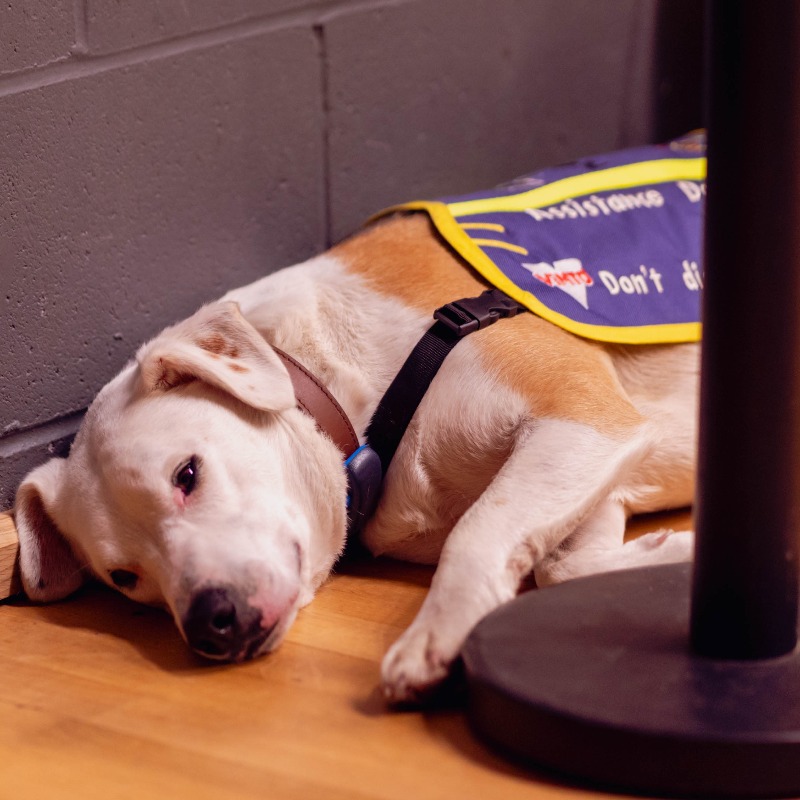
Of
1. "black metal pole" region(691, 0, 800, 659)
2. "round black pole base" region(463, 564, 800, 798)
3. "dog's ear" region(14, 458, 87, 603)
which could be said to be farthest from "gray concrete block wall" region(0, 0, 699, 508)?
"black metal pole" region(691, 0, 800, 659)

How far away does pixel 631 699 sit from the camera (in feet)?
3.83

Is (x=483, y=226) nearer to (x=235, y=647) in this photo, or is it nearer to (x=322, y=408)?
(x=322, y=408)

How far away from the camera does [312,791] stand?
1.20m

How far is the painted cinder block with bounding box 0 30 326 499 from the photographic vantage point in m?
1.76

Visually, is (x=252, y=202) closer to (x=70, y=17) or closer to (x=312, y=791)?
(x=70, y=17)

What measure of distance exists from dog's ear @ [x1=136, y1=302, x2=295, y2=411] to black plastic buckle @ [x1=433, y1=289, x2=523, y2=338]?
0.23 m

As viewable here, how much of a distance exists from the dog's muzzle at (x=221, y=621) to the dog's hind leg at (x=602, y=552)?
0.38 m

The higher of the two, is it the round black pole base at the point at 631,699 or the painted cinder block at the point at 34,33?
the painted cinder block at the point at 34,33

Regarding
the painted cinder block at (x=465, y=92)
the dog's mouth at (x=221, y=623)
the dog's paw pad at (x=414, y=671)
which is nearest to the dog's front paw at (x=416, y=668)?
the dog's paw pad at (x=414, y=671)

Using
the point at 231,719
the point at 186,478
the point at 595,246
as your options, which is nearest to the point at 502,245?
the point at 595,246

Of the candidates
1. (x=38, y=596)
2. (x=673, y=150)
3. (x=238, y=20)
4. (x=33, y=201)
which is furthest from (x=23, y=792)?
(x=673, y=150)

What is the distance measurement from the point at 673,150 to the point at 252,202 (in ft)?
2.41

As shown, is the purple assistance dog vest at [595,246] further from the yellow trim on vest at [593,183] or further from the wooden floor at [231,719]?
the wooden floor at [231,719]

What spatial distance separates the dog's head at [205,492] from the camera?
1.45 meters
